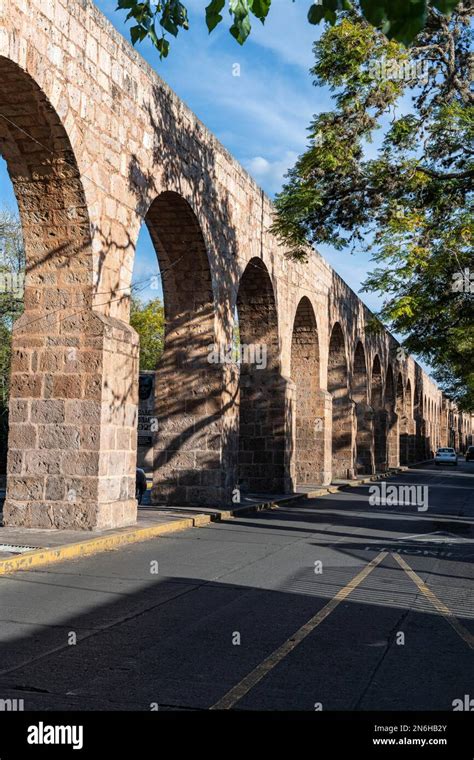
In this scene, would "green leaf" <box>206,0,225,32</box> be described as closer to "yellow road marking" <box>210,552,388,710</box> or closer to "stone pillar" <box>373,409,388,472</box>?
"yellow road marking" <box>210,552,388,710</box>

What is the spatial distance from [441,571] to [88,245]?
592 cm

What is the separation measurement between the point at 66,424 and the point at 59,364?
801 millimetres

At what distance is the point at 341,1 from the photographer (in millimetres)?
3719

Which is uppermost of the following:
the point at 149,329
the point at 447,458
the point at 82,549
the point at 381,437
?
the point at 149,329

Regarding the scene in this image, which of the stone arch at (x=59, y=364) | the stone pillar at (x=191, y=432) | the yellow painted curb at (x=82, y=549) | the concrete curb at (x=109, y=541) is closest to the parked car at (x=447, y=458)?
the concrete curb at (x=109, y=541)

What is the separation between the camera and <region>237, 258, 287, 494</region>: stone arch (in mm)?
19172

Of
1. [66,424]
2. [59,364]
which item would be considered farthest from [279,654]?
[59,364]

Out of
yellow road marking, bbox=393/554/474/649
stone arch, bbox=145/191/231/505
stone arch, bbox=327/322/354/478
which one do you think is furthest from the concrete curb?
stone arch, bbox=327/322/354/478

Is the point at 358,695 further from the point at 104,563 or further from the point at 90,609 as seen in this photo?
the point at 104,563

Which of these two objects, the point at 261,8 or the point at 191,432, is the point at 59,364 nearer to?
the point at 191,432

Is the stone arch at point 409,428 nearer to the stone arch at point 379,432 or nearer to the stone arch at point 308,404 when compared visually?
the stone arch at point 379,432

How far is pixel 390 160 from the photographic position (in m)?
14.4

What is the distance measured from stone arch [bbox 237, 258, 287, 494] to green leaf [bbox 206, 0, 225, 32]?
14598 mm

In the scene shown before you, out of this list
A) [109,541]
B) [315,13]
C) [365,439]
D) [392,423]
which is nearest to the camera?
[315,13]
